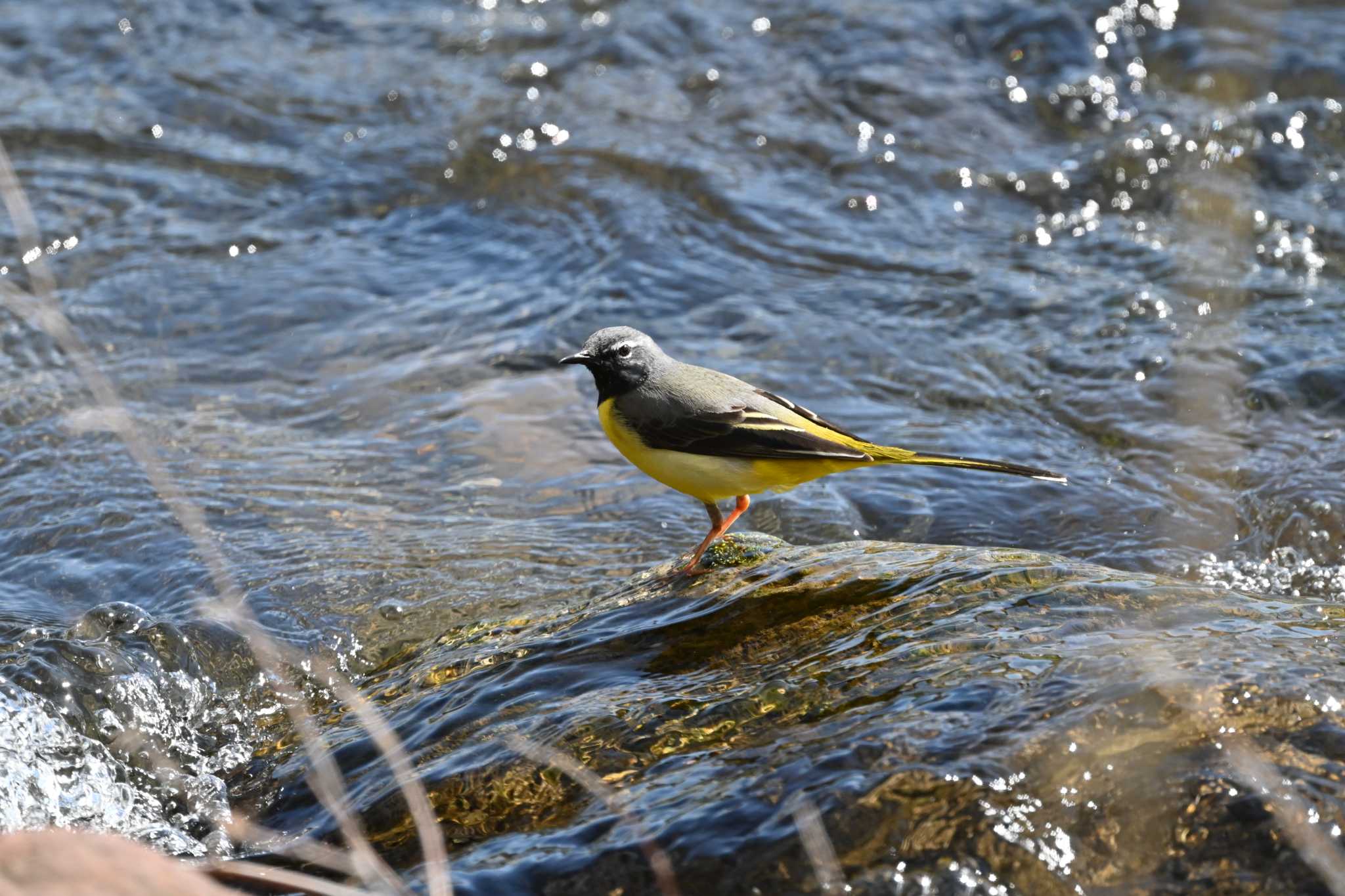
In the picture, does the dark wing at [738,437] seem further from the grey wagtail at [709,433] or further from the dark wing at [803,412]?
the dark wing at [803,412]

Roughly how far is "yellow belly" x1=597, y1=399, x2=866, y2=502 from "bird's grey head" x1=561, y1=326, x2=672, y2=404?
11 centimetres

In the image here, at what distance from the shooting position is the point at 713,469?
545 cm

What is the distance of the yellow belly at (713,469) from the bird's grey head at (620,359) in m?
0.11

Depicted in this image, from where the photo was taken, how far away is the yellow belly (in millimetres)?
5441

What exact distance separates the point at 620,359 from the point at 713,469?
0.65m

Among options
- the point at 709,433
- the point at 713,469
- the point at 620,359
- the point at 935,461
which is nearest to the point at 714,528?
the point at 713,469

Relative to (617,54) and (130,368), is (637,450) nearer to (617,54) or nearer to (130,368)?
(130,368)

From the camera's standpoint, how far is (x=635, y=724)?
13.9 ft

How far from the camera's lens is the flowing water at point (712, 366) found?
12.1ft

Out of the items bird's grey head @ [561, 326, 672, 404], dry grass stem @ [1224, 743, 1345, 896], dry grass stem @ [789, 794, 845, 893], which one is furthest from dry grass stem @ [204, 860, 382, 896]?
bird's grey head @ [561, 326, 672, 404]

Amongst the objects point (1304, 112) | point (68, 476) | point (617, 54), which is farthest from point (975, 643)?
point (617, 54)

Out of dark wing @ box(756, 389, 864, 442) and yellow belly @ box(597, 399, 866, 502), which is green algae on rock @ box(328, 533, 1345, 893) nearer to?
yellow belly @ box(597, 399, 866, 502)

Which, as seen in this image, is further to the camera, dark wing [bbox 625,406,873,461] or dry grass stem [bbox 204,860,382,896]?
dark wing [bbox 625,406,873,461]

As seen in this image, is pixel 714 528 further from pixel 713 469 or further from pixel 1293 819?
pixel 1293 819
